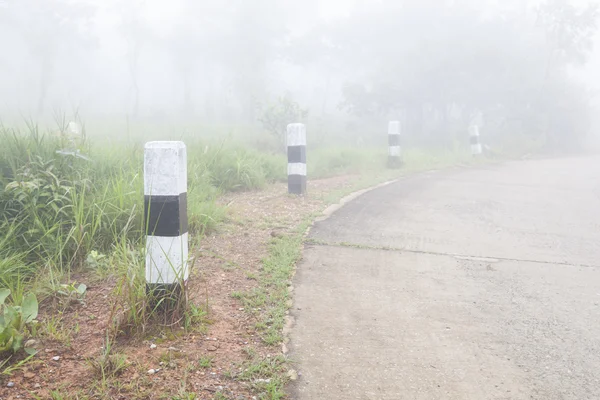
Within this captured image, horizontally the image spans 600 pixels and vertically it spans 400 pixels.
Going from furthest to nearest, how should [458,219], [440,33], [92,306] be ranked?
[440,33], [458,219], [92,306]

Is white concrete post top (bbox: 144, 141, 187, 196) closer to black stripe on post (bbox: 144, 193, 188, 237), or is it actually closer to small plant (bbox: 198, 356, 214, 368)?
black stripe on post (bbox: 144, 193, 188, 237)

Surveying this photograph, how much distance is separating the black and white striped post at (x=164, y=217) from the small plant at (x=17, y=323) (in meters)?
0.52

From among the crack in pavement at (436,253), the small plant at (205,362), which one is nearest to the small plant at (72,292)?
the small plant at (205,362)

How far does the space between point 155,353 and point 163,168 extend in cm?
81

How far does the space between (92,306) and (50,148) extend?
172 cm

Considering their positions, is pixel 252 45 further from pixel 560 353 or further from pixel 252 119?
pixel 560 353

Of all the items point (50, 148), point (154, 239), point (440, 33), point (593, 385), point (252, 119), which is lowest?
point (593, 385)

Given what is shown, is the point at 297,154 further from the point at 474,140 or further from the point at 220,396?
the point at 474,140

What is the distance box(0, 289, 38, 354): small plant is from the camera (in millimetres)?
2012

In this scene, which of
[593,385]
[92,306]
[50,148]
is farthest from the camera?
[50,148]

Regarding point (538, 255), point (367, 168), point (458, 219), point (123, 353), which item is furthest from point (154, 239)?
point (367, 168)

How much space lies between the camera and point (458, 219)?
16.4 ft

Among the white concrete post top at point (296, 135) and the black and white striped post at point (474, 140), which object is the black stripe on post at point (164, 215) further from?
the black and white striped post at point (474, 140)

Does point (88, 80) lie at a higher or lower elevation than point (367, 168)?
higher
